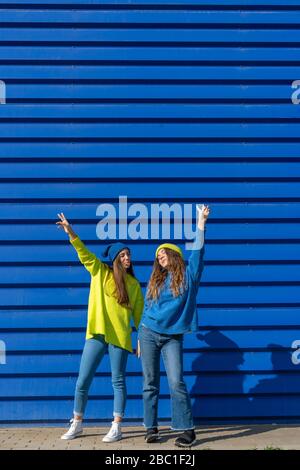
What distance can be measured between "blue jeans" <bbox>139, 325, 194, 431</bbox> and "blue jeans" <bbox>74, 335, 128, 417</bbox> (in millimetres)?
195

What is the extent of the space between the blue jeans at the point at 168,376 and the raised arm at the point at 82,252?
2.03 feet

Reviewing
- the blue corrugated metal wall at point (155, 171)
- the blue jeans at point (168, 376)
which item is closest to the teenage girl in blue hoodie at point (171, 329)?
the blue jeans at point (168, 376)

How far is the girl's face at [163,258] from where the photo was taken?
5410 millimetres

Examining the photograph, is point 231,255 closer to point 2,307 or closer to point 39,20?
point 2,307

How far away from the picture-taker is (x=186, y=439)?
5.12m

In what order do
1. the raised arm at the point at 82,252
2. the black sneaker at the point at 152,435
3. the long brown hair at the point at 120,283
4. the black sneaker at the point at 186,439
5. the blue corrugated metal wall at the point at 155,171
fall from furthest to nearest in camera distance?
the blue corrugated metal wall at the point at 155,171, the long brown hair at the point at 120,283, the raised arm at the point at 82,252, the black sneaker at the point at 152,435, the black sneaker at the point at 186,439

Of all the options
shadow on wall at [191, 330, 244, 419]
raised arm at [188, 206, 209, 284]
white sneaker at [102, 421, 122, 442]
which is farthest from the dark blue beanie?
white sneaker at [102, 421, 122, 442]

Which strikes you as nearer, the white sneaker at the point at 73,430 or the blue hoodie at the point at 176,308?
the blue hoodie at the point at 176,308

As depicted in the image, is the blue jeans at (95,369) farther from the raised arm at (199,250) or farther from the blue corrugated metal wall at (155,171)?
the raised arm at (199,250)

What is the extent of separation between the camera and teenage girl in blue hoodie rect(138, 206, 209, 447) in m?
5.20

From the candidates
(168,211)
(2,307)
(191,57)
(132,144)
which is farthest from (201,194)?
(2,307)

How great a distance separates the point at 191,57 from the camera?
6.24 metres

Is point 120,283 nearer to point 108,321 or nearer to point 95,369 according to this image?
point 108,321

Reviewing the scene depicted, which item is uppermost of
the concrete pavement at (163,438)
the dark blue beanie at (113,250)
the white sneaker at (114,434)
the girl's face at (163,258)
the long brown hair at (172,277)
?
the dark blue beanie at (113,250)
